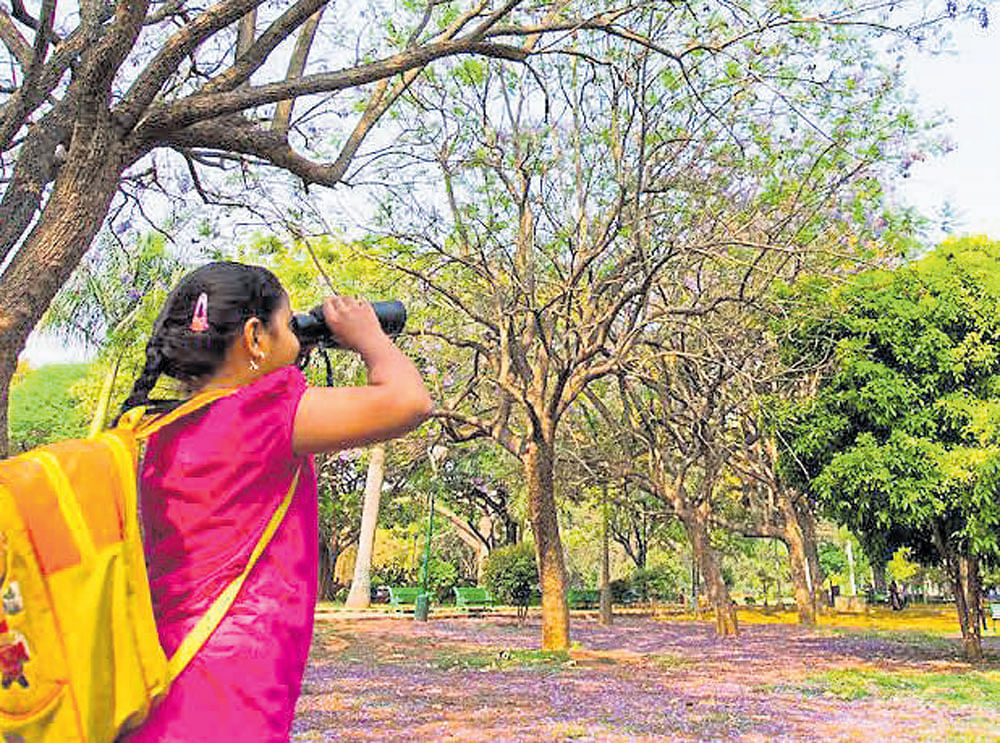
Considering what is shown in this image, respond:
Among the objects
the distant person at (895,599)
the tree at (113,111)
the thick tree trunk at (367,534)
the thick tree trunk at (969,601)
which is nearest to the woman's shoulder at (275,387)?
the tree at (113,111)

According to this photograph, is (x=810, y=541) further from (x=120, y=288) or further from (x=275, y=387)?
(x=275, y=387)

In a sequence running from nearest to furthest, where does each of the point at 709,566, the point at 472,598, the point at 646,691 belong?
the point at 646,691, the point at 709,566, the point at 472,598

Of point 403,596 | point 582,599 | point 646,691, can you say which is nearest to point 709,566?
point 646,691

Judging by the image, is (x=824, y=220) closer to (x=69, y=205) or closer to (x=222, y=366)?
(x=69, y=205)

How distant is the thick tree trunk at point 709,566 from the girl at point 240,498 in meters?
18.4

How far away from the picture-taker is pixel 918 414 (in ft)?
45.0

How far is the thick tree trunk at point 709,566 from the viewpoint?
64.0 ft

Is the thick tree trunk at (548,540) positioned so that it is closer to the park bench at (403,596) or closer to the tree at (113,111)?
the tree at (113,111)

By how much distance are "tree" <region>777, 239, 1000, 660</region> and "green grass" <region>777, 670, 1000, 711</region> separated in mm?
2002

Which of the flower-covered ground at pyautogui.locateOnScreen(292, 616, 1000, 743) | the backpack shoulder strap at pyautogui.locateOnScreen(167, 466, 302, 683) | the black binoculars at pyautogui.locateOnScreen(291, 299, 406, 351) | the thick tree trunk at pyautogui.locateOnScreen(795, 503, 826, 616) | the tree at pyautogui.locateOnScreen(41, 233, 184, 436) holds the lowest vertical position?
the flower-covered ground at pyautogui.locateOnScreen(292, 616, 1000, 743)

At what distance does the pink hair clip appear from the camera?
6.11ft

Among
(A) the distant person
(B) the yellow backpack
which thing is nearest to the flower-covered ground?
(B) the yellow backpack

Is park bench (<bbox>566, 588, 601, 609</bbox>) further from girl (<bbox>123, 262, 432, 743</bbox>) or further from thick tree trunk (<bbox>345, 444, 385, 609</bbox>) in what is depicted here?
girl (<bbox>123, 262, 432, 743</bbox>)

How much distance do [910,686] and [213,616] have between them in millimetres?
11794
